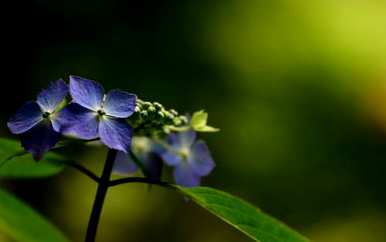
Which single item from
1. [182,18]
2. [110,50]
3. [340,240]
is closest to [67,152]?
[110,50]

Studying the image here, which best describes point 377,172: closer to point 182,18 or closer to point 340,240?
point 340,240

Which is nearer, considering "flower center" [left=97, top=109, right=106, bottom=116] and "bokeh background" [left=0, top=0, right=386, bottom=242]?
"flower center" [left=97, top=109, right=106, bottom=116]

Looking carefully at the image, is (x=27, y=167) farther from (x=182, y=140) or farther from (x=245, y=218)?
(x=245, y=218)

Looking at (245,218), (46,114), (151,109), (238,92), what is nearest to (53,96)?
(46,114)

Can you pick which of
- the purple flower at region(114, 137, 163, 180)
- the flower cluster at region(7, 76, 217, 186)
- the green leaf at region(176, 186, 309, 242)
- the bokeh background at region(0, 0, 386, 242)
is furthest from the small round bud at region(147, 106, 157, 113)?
the bokeh background at region(0, 0, 386, 242)

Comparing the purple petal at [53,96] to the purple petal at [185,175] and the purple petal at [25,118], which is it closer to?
the purple petal at [25,118]

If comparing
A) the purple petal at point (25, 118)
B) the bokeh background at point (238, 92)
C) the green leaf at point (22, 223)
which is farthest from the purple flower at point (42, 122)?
the bokeh background at point (238, 92)

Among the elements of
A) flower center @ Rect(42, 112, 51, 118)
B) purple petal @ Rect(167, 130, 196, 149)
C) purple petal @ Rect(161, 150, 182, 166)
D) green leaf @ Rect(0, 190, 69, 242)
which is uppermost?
flower center @ Rect(42, 112, 51, 118)

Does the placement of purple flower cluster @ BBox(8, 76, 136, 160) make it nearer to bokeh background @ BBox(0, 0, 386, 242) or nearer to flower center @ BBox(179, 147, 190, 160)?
flower center @ BBox(179, 147, 190, 160)

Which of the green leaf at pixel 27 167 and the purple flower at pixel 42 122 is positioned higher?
the purple flower at pixel 42 122
